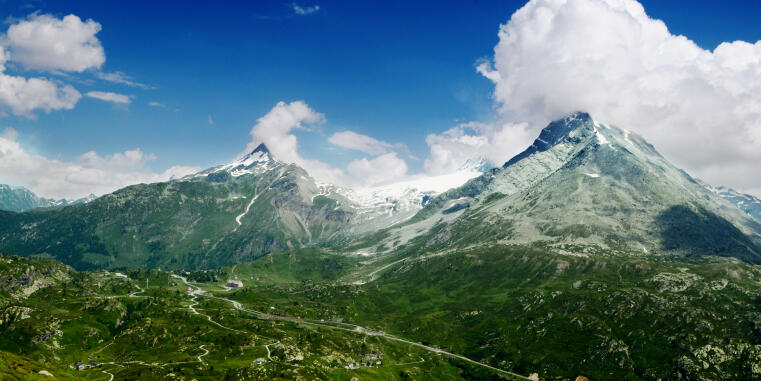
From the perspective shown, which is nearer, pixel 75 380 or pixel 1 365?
pixel 1 365

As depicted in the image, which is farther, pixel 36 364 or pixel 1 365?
pixel 36 364
